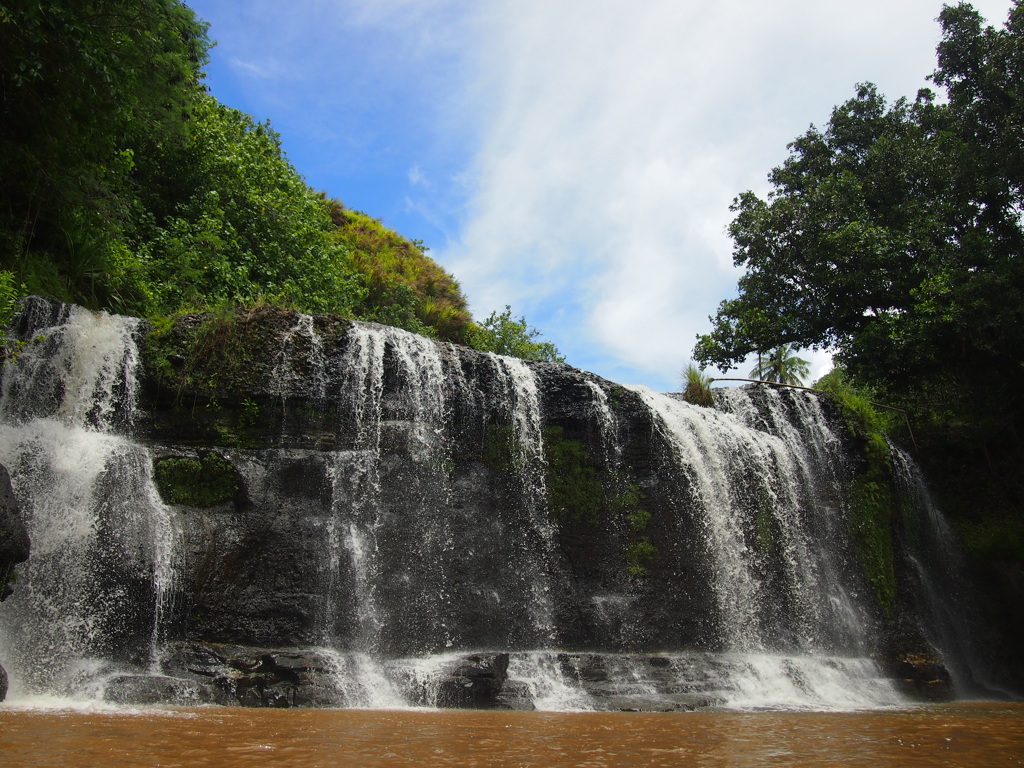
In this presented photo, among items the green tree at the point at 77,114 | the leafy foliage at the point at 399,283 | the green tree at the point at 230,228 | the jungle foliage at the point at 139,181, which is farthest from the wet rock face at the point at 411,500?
the leafy foliage at the point at 399,283

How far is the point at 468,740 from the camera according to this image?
17.2 feet

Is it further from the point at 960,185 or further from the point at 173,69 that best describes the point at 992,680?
the point at 173,69

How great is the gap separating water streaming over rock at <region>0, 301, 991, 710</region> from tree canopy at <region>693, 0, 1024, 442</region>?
515 centimetres

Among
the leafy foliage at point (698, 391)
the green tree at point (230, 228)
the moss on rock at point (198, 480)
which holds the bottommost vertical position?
the moss on rock at point (198, 480)

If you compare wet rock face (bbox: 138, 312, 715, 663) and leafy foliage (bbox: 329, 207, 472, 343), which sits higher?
leafy foliage (bbox: 329, 207, 472, 343)

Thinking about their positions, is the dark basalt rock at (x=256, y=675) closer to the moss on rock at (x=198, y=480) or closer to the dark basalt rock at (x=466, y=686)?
the dark basalt rock at (x=466, y=686)

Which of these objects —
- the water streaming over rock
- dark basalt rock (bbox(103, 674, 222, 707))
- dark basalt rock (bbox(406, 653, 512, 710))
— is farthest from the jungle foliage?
dark basalt rock (bbox(406, 653, 512, 710))

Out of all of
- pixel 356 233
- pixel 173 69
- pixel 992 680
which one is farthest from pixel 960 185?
pixel 356 233

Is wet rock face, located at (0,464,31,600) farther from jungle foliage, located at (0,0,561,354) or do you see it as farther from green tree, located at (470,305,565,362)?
green tree, located at (470,305,565,362)

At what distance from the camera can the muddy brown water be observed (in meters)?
4.18

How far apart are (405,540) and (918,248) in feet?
47.4

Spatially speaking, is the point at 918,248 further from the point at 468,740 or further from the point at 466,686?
the point at 468,740

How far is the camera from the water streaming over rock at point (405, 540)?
8625 millimetres

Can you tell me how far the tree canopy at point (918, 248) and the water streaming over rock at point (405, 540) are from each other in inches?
203
